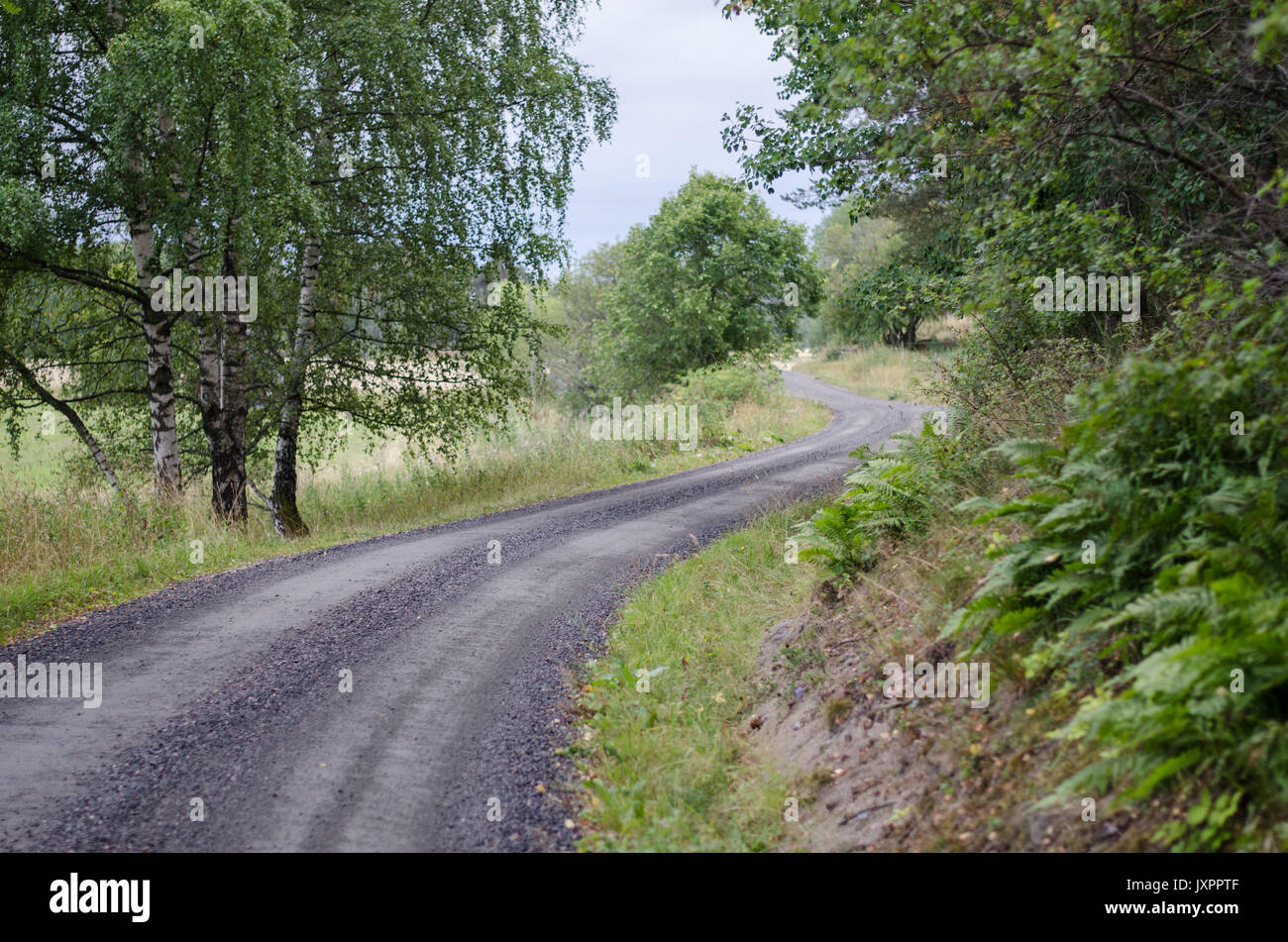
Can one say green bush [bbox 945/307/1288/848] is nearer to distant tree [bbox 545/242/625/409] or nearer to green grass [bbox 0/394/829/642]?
green grass [bbox 0/394/829/642]

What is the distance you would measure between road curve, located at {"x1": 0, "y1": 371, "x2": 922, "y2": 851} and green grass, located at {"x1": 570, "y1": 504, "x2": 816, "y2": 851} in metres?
0.32

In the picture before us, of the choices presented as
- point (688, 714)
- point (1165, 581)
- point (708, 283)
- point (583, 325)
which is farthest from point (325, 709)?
point (583, 325)

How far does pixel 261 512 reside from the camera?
17.4 metres

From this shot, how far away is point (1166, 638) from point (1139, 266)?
4.22 metres

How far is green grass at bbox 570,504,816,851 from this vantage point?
4996mm

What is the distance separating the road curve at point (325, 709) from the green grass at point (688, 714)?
32cm

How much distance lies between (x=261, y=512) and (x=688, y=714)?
13.6 meters

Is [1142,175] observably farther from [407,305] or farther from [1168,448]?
[407,305]

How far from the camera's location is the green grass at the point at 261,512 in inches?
384

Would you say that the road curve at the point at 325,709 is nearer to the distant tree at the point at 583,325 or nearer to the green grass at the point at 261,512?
the green grass at the point at 261,512

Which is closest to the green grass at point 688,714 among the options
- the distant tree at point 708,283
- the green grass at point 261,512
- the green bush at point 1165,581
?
the green bush at point 1165,581

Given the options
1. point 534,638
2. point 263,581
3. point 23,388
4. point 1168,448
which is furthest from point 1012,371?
point 23,388
